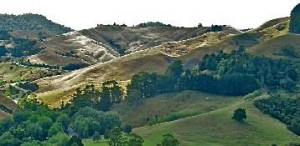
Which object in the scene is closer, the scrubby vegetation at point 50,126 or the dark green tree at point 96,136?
the dark green tree at point 96,136

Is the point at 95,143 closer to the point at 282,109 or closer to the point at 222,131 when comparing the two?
the point at 222,131

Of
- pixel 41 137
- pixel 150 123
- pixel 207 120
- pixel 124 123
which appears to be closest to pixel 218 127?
pixel 207 120

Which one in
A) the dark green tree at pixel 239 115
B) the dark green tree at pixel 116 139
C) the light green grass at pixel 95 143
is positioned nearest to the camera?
the dark green tree at pixel 116 139

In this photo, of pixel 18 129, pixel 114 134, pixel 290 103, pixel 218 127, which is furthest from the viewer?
pixel 290 103

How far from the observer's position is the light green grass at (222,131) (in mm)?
162875

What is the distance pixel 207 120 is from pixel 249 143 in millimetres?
20151

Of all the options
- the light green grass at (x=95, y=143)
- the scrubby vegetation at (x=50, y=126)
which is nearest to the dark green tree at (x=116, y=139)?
the light green grass at (x=95, y=143)

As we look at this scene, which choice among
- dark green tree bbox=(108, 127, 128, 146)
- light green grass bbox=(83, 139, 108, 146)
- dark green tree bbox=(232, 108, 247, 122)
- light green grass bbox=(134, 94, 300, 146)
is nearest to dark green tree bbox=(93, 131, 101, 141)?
light green grass bbox=(83, 139, 108, 146)

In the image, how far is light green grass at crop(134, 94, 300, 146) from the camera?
534 ft

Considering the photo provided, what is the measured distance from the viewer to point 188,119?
18062 cm

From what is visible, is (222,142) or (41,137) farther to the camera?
(41,137)

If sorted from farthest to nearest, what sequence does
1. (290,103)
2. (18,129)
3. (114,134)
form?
(290,103), (18,129), (114,134)

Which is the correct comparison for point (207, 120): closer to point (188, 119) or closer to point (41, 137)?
point (188, 119)

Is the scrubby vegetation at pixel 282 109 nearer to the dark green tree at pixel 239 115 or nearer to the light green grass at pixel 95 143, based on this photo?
the dark green tree at pixel 239 115
